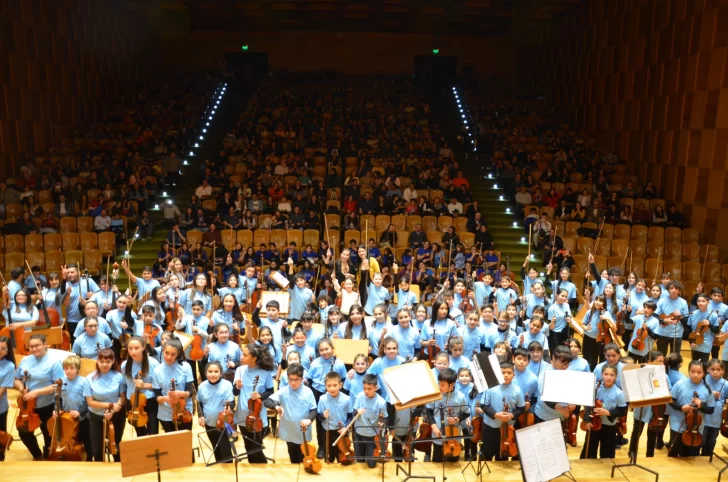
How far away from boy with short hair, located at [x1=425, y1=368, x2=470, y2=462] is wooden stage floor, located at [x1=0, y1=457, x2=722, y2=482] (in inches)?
12.5

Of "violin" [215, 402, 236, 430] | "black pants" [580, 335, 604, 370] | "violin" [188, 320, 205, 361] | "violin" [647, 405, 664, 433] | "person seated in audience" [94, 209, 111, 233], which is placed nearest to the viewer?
"violin" [215, 402, 236, 430]

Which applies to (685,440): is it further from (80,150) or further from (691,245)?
(80,150)

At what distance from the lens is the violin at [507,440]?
17.0 feet

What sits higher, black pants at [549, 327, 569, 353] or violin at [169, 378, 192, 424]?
black pants at [549, 327, 569, 353]

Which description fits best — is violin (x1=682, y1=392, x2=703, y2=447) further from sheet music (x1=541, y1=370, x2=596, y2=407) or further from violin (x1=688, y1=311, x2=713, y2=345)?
violin (x1=688, y1=311, x2=713, y2=345)

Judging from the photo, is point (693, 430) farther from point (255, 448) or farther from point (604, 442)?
point (255, 448)

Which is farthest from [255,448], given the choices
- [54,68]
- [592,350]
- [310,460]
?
[54,68]

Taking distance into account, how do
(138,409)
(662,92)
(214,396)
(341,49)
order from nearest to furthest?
(214,396) → (138,409) → (662,92) → (341,49)

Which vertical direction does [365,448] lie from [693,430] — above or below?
below

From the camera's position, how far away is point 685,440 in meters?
5.44

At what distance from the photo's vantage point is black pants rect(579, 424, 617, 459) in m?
5.48

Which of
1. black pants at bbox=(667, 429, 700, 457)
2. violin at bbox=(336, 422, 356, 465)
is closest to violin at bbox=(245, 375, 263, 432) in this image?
violin at bbox=(336, 422, 356, 465)

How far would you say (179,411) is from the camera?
5.22 meters

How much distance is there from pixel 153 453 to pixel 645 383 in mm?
3765
